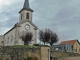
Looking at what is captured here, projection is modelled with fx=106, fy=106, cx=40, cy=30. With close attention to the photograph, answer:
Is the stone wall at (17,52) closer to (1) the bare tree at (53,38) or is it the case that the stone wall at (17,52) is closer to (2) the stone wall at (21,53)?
(2) the stone wall at (21,53)

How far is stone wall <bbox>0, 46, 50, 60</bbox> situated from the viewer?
19656 mm

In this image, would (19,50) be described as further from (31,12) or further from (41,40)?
(31,12)

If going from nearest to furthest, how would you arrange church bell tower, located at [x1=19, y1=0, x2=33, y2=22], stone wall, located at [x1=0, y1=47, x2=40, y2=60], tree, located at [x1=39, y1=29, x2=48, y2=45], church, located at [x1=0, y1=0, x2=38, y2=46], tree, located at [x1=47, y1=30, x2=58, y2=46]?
stone wall, located at [x1=0, y1=47, x2=40, y2=60]
tree, located at [x1=39, y1=29, x2=48, y2=45]
tree, located at [x1=47, y1=30, x2=58, y2=46]
church, located at [x1=0, y1=0, x2=38, y2=46]
church bell tower, located at [x1=19, y1=0, x2=33, y2=22]

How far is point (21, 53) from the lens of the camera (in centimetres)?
2111

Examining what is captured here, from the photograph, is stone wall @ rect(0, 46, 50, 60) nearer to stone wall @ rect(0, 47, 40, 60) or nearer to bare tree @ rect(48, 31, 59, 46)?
stone wall @ rect(0, 47, 40, 60)

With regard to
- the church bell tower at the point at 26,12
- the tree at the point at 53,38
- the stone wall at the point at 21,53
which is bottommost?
the stone wall at the point at 21,53

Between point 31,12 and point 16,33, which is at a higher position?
point 31,12

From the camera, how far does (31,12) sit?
38375 mm

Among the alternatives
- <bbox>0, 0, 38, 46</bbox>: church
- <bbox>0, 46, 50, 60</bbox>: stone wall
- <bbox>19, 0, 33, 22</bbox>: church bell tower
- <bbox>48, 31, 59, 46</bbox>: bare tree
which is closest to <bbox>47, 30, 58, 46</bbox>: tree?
<bbox>48, 31, 59, 46</bbox>: bare tree

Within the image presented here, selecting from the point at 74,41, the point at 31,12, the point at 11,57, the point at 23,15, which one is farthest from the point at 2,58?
the point at 74,41

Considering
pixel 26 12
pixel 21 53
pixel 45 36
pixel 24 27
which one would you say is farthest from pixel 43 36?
pixel 26 12

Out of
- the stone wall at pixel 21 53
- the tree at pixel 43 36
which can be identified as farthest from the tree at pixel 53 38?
the stone wall at pixel 21 53

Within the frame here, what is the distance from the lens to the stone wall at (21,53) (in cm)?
1966

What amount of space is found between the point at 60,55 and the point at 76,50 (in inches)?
1042
